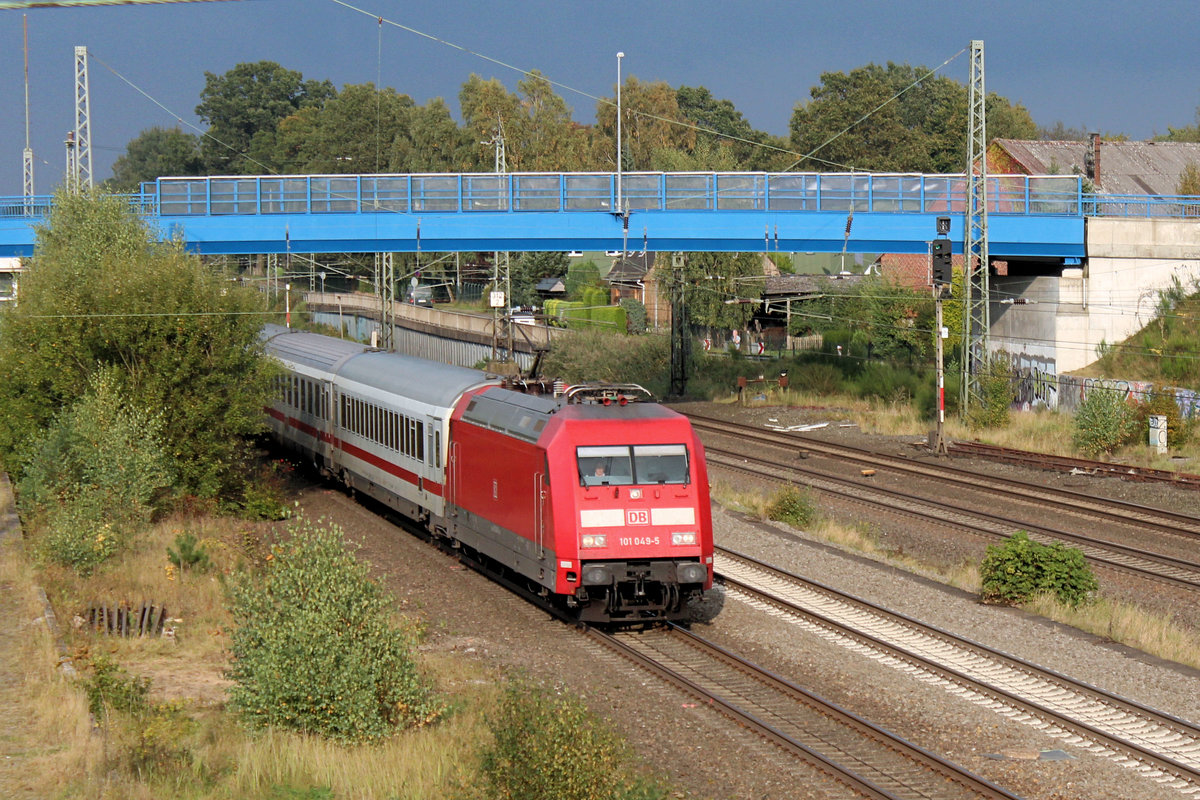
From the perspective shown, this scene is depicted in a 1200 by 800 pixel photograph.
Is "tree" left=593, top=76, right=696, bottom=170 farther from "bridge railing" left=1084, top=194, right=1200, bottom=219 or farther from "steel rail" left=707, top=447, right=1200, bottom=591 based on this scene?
"steel rail" left=707, top=447, right=1200, bottom=591

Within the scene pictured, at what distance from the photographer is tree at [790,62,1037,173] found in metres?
93.8

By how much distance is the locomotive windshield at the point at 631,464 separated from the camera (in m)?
14.8

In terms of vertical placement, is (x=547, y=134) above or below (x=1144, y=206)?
above

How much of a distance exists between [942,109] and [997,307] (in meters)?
62.3

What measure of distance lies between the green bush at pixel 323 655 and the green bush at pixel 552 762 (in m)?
1.83

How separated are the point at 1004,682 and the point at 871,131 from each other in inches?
3460

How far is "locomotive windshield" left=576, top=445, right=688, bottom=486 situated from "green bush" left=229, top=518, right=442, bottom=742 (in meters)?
3.86

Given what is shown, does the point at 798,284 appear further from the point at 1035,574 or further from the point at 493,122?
the point at 1035,574

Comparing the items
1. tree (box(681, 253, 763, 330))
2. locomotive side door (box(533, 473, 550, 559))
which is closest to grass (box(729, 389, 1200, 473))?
tree (box(681, 253, 763, 330))

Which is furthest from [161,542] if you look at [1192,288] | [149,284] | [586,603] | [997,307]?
[1192,288]

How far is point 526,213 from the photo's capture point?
3409 cm

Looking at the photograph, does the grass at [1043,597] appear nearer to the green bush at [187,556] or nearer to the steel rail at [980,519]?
the steel rail at [980,519]

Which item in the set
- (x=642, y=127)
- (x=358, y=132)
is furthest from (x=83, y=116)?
(x=358, y=132)

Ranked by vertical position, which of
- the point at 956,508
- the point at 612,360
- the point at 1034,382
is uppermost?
the point at 612,360
